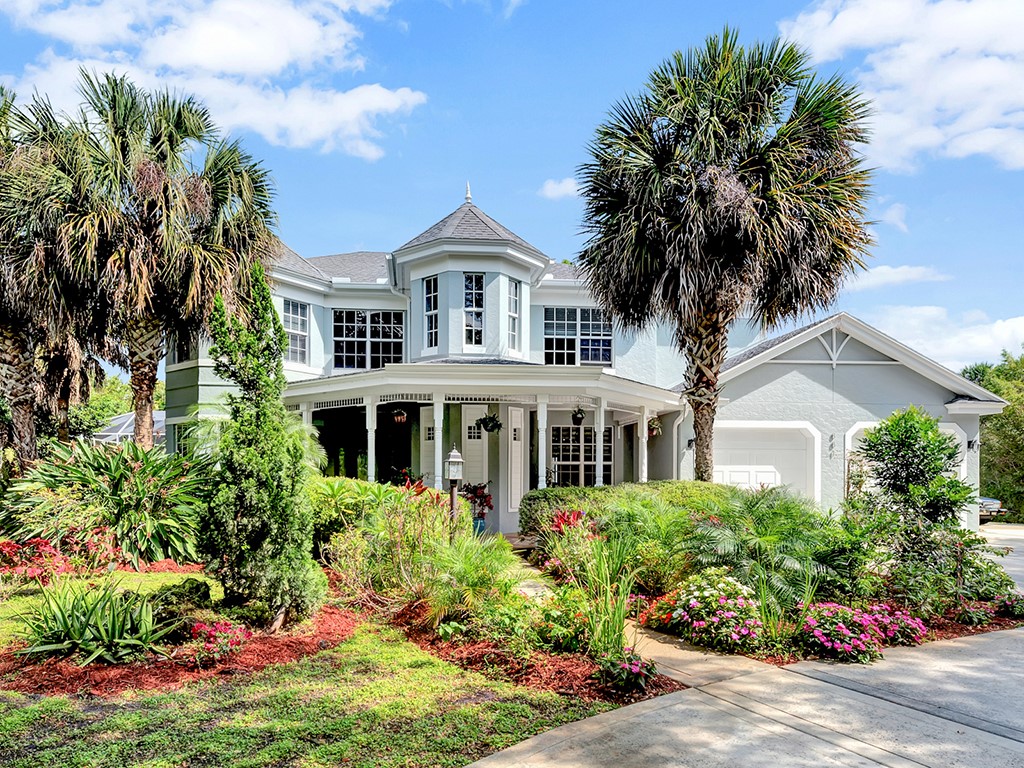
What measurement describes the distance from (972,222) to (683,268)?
725 cm

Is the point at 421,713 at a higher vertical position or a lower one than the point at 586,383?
lower

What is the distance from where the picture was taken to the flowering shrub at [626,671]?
4.94m

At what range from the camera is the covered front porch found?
12977 millimetres

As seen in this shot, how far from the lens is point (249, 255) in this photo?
14.0 m

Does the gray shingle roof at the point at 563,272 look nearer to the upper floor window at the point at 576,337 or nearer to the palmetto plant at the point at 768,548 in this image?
the upper floor window at the point at 576,337

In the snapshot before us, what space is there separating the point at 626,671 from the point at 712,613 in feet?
5.94

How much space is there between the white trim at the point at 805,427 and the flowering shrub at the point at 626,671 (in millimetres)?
11942

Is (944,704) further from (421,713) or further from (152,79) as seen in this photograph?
(152,79)

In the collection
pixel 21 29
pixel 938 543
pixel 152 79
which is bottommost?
pixel 938 543

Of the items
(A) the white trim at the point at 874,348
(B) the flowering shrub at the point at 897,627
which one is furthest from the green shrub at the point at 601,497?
(A) the white trim at the point at 874,348

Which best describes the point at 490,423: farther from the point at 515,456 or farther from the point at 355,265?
the point at 355,265

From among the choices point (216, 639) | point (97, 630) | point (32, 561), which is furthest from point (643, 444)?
point (97, 630)

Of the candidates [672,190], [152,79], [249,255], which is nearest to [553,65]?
[672,190]

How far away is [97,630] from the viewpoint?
221 inches
